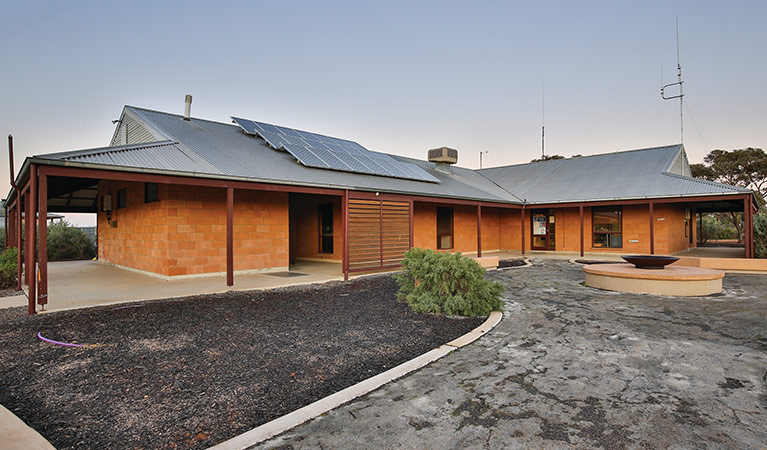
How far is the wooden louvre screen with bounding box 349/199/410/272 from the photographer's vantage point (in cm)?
1072

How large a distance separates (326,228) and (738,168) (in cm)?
3301

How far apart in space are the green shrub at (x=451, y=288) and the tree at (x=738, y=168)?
98.8 feet

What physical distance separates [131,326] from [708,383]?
6689 millimetres

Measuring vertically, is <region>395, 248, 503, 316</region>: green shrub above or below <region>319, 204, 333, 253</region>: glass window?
below

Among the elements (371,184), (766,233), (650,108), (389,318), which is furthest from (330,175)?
(650,108)

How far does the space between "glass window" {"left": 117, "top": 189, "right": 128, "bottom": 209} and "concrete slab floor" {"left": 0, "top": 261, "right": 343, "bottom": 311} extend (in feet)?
7.36

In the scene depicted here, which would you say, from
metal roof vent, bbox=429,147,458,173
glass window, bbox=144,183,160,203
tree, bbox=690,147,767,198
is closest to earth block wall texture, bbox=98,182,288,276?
glass window, bbox=144,183,160,203

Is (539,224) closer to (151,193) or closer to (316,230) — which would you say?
(316,230)

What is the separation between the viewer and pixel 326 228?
14469mm

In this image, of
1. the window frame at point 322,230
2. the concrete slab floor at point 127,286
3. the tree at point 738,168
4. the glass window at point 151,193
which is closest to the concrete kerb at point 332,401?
the concrete slab floor at point 127,286

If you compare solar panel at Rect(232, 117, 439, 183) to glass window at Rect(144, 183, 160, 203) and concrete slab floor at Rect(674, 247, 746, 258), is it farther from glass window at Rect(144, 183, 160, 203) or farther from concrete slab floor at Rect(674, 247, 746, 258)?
concrete slab floor at Rect(674, 247, 746, 258)

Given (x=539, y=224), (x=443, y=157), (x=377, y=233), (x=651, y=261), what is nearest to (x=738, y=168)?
(x=539, y=224)

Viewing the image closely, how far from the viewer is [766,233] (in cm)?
1288

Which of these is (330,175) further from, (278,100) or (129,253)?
(278,100)
